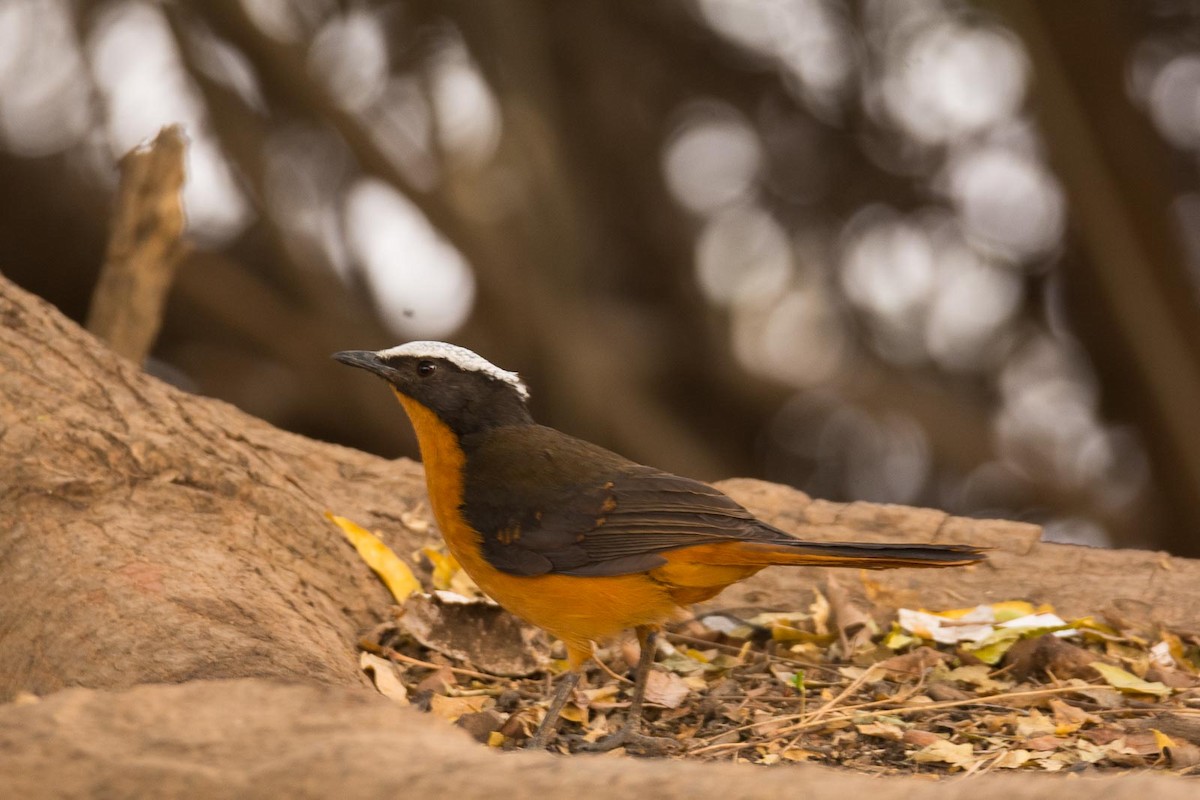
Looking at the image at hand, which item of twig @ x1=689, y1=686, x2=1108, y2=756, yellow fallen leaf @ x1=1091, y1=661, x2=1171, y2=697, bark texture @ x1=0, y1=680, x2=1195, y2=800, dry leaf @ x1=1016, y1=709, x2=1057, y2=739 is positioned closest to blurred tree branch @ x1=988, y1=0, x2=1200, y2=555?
yellow fallen leaf @ x1=1091, y1=661, x2=1171, y2=697

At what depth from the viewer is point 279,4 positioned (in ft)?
28.7

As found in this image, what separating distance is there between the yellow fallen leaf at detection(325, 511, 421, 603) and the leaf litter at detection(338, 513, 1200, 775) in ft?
0.05

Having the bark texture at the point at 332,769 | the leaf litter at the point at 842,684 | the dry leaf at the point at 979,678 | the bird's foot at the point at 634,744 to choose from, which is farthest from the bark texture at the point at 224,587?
the bird's foot at the point at 634,744

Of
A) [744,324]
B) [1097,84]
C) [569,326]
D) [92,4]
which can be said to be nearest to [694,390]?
[744,324]

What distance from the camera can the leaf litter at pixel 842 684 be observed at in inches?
143

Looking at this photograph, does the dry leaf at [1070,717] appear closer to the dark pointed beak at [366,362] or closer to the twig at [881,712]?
the twig at [881,712]

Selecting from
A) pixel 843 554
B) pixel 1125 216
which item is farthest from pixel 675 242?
pixel 843 554

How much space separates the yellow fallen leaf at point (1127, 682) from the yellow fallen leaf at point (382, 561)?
2129 millimetres

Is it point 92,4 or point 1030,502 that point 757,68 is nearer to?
point 1030,502

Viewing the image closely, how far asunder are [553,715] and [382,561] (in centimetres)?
114

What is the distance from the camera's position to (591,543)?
Answer: 3828 mm

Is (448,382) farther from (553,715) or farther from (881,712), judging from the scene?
(881,712)

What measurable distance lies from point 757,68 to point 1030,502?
131 inches

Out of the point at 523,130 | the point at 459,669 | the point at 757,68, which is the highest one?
the point at 757,68
